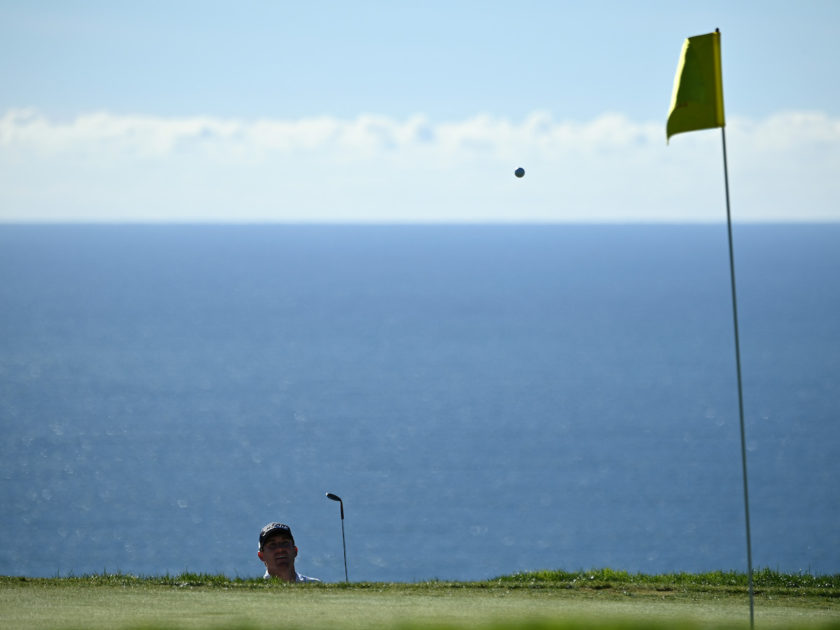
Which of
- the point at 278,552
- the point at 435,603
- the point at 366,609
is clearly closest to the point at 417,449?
the point at 278,552

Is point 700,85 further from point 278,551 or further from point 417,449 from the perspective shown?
point 417,449

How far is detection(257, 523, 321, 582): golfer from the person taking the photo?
12.7 meters

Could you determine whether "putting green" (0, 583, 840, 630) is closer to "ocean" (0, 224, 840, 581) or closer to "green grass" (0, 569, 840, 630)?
"green grass" (0, 569, 840, 630)

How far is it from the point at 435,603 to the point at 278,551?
2891mm

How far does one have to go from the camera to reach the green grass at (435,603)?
29.5ft

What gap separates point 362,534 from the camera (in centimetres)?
7131

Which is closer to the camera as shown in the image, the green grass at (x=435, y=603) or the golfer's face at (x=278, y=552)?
the green grass at (x=435, y=603)

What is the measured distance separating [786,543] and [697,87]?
6568 cm

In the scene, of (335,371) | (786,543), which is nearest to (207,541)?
(786,543)

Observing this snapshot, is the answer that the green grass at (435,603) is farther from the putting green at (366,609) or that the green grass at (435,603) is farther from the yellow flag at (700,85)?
the yellow flag at (700,85)

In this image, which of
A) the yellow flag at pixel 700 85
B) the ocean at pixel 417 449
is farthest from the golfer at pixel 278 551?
the ocean at pixel 417 449

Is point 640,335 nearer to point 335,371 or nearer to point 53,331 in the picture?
point 335,371

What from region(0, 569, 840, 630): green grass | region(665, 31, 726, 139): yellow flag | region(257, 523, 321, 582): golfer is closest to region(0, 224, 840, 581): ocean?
region(257, 523, 321, 582): golfer

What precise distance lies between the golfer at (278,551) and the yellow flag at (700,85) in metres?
Result: 6.78
